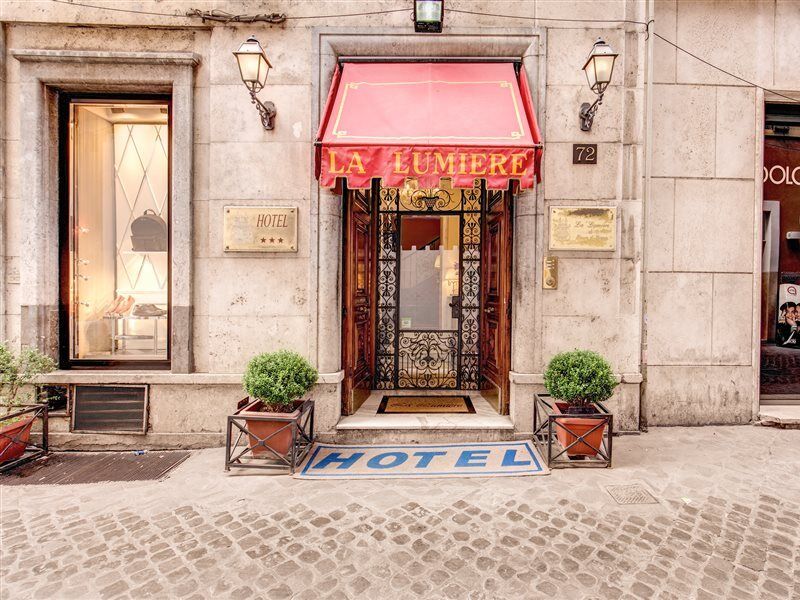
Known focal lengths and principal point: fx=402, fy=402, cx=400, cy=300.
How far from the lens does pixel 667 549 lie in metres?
3.26

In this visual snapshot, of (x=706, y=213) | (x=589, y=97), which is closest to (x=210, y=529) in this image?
(x=589, y=97)

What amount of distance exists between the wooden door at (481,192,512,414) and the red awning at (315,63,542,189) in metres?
1.20

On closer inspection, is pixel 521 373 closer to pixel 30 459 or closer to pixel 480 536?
pixel 480 536

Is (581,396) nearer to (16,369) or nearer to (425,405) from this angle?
(425,405)

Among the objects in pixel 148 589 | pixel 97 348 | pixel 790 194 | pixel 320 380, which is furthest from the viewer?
pixel 790 194

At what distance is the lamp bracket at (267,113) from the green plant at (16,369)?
13.3ft

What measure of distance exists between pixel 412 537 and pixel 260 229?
4.15m

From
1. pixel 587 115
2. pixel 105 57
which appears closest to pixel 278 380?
pixel 105 57

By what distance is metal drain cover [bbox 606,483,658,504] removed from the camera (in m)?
3.96

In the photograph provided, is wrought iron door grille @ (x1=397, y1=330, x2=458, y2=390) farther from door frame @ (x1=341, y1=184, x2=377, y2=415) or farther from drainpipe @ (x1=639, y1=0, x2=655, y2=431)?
drainpipe @ (x1=639, y1=0, x2=655, y2=431)

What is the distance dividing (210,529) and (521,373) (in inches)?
158

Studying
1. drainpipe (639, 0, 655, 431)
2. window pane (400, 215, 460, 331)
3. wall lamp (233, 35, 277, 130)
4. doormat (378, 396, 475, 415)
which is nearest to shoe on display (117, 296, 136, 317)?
wall lamp (233, 35, 277, 130)

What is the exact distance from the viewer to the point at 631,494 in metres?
4.09

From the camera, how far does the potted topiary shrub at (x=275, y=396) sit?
15.1 ft
